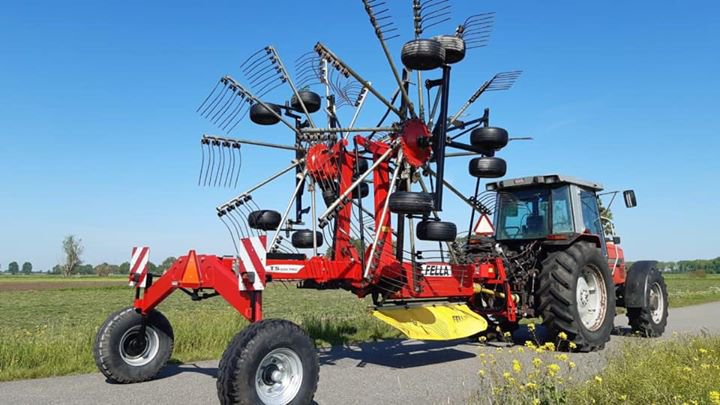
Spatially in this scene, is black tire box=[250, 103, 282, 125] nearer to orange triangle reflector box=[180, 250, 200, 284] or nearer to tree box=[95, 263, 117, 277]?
orange triangle reflector box=[180, 250, 200, 284]

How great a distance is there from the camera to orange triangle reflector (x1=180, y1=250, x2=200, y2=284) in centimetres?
560

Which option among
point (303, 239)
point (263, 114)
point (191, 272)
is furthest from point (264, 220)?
point (191, 272)

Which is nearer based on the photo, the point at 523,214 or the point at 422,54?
the point at 422,54

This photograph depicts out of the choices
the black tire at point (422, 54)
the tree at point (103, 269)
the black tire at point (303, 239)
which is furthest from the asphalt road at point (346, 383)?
the tree at point (103, 269)

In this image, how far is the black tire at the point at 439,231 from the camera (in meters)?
6.61

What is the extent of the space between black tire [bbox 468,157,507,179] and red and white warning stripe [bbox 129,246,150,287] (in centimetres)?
423

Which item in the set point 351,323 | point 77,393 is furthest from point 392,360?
point 77,393

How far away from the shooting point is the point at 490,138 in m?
7.41

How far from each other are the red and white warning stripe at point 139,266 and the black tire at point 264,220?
4.21 ft

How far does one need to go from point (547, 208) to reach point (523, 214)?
467 mm

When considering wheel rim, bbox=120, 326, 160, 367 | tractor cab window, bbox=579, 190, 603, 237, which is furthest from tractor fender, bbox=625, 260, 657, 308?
wheel rim, bbox=120, 326, 160, 367

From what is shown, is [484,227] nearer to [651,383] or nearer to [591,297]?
[591,297]

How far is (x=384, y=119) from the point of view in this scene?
7.54m

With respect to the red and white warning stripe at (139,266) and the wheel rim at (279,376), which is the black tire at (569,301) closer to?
the wheel rim at (279,376)
